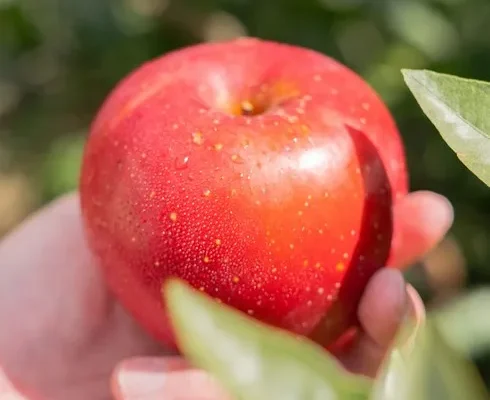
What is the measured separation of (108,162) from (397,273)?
0.29 m

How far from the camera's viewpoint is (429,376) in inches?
14.3

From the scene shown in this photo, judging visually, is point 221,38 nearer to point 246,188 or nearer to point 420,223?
point 420,223

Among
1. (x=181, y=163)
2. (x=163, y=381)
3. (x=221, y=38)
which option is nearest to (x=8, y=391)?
(x=163, y=381)

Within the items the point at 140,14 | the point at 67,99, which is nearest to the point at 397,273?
the point at 140,14

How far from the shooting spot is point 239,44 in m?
0.78

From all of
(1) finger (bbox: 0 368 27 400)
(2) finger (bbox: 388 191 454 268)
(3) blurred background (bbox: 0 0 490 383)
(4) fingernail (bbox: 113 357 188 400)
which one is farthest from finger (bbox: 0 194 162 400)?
(3) blurred background (bbox: 0 0 490 383)

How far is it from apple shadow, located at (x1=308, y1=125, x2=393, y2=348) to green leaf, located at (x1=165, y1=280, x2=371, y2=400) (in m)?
0.34

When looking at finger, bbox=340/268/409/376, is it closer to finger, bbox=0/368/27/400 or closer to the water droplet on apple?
the water droplet on apple

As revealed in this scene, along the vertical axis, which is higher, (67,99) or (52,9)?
(52,9)

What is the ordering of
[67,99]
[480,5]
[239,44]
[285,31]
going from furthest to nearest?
[67,99]
[285,31]
[480,5]
[239,44]

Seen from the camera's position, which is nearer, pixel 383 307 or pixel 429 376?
pixel 429 376

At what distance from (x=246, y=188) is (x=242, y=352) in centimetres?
30

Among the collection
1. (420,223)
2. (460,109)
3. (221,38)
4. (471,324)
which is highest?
(460,109)

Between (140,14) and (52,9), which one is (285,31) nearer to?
(140,14)
